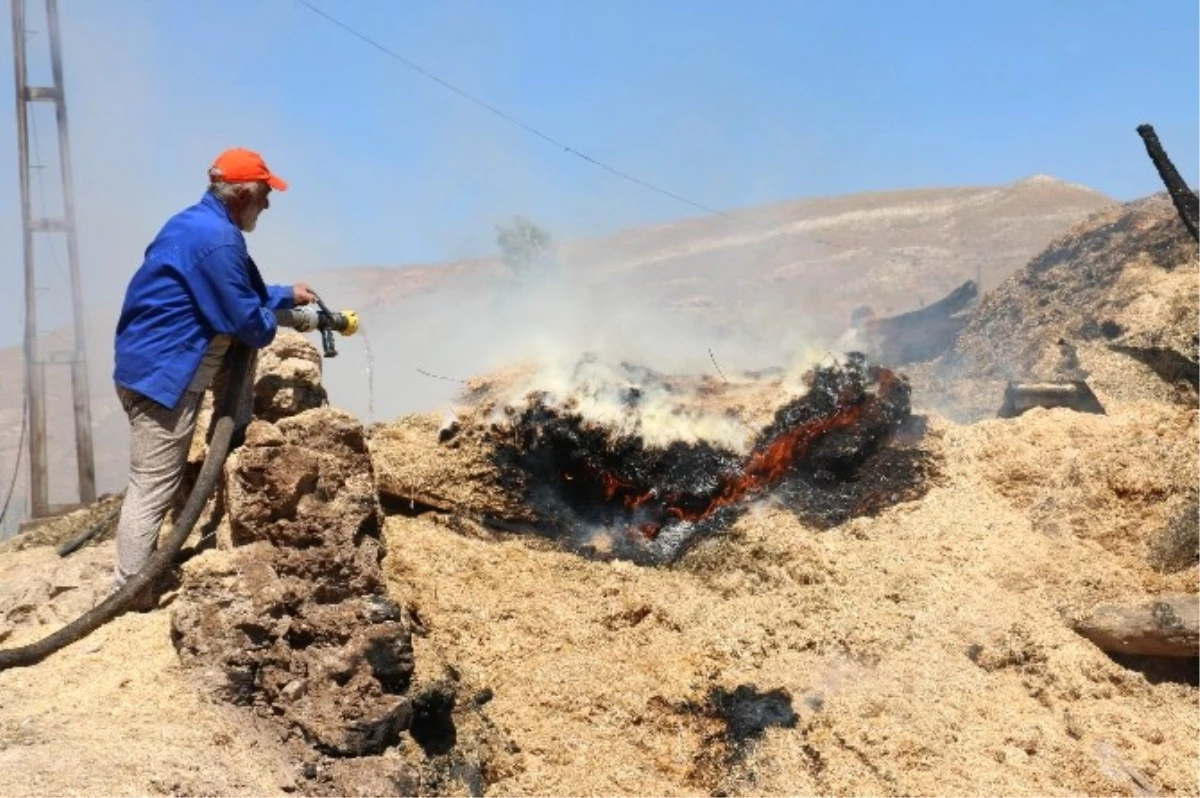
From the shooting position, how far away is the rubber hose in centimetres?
403

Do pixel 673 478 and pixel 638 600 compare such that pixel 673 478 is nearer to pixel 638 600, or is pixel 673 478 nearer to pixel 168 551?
pixel 638 600

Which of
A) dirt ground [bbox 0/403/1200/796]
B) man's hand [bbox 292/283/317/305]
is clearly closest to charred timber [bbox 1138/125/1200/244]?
→ dirt ground [bbox 0/403/1200/796]

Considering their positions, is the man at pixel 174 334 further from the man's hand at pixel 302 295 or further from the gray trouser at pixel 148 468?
the man's hand at pixel 302 295

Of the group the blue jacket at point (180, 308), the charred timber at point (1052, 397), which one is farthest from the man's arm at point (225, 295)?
the charred timber at point (1052, 397)

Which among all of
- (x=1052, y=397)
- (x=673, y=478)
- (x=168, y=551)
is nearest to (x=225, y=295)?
(x=168, y=551)

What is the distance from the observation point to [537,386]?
7.04m

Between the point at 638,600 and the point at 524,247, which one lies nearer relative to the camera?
the point at 638,600

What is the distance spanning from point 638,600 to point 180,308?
2766 millimetres

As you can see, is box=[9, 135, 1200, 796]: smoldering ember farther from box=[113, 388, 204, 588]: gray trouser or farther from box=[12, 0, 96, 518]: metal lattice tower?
box=[12, 0, 96, 518]: metal lattice tower

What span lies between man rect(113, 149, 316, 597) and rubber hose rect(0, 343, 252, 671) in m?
0.11

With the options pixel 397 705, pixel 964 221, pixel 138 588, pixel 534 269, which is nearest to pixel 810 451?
pixel 397 705

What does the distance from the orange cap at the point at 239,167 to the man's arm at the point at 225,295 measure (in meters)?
0.38

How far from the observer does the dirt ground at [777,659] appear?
156 inches

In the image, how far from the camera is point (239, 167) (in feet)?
15.2
